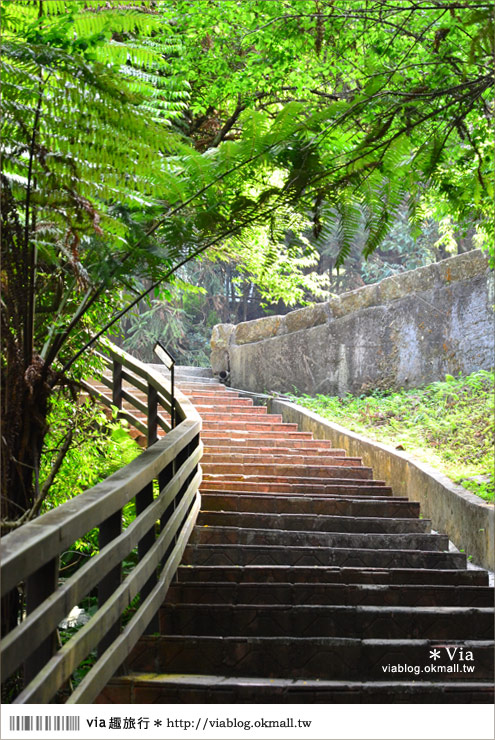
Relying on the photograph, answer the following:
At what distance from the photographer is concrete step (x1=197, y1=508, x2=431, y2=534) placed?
5840 millimetres

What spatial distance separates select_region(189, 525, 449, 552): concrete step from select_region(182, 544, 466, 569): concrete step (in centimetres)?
29

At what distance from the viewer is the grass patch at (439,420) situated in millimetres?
7281

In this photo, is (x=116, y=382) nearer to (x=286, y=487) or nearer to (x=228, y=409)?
(x=286, y=487)

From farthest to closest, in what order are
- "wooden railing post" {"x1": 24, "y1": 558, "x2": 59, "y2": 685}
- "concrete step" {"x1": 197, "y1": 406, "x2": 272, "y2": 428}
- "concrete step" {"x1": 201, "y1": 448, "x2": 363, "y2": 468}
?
"concrete step" {"x1": 197, "y1": 406, "x2": 272, "y2": 428} → "concrete step" {"x1": 201, "y1": 448, "x2": 363, "y2": 468} → "wooden railing post" {"x1": 24, "y1": 558, "x2": 59, "y2": 685}

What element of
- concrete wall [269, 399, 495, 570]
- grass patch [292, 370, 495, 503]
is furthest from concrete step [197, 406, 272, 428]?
concrete wall [269, 399, 495, 570]

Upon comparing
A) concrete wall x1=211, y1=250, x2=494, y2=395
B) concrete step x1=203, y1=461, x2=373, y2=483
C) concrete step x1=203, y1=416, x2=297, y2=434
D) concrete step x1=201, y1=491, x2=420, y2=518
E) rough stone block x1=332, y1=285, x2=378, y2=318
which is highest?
rough stone block x1=332, y1=285, x2=378, y2=318

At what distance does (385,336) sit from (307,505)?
20.6ft

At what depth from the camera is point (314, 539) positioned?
5.48 metres

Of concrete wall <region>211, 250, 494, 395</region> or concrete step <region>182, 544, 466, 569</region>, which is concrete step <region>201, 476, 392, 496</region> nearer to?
concrete step <region>182, 544, 466, 569</region>

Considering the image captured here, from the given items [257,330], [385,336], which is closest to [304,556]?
[385,336]

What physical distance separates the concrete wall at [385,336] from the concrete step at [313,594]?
6.99 metres

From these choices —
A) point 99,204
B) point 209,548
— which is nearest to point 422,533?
→ point 209,548

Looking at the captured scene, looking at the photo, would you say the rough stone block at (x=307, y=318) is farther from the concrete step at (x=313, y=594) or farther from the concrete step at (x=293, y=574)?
the concrete step at (x=313, y=594)

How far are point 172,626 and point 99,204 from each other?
2263 millimetres
